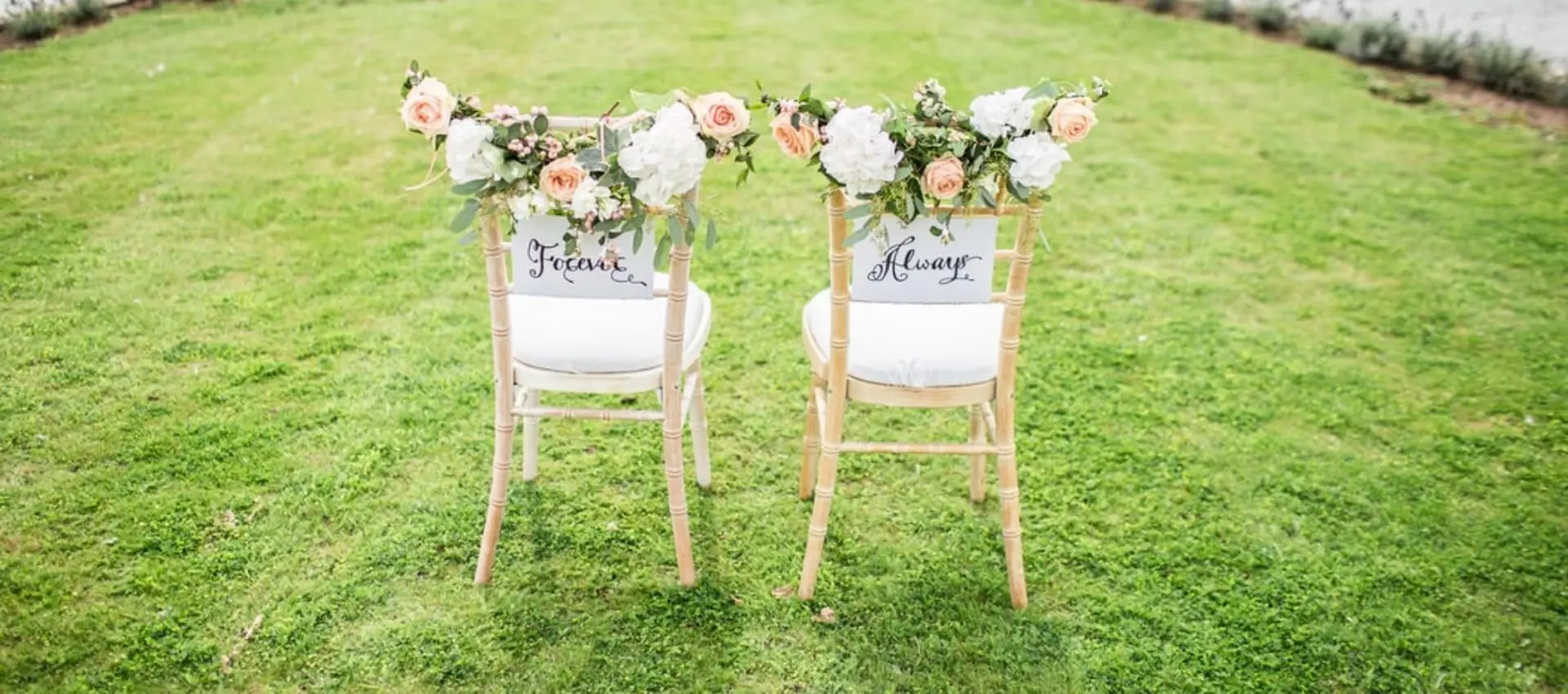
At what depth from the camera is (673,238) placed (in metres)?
3.00

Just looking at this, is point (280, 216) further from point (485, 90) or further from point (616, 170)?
point (616, 170)

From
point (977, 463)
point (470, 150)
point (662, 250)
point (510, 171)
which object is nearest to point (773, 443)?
point (977, 463)

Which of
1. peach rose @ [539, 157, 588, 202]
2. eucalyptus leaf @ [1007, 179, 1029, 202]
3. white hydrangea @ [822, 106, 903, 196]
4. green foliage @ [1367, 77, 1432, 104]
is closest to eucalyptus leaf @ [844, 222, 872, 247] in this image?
white hydrangea @ [822, 106, 903, 196]

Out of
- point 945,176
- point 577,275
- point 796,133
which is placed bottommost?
point 577,275

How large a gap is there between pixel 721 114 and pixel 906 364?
1.02 metres

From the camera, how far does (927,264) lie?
3.16 metres

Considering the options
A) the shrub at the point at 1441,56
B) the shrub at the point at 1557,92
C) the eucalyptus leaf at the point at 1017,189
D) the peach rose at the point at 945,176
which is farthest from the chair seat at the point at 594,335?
the shrub at the point at 1441,56

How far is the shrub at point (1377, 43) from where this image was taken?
923 centimetres

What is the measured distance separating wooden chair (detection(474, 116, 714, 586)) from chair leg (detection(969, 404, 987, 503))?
109 centimetres

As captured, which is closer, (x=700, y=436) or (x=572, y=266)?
(x=572, y=266)

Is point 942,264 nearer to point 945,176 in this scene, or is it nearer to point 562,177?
point 945,176

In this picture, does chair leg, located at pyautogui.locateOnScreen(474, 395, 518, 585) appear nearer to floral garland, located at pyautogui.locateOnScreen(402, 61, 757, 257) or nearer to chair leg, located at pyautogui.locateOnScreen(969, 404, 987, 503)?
floral garland, located at pyautogui.locateOnScreen(402, 61, 757, 257)

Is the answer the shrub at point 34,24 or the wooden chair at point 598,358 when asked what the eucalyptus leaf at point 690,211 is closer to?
the wooden chair at point 598,358

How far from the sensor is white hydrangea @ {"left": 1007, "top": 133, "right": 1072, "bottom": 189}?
9.28 feet
